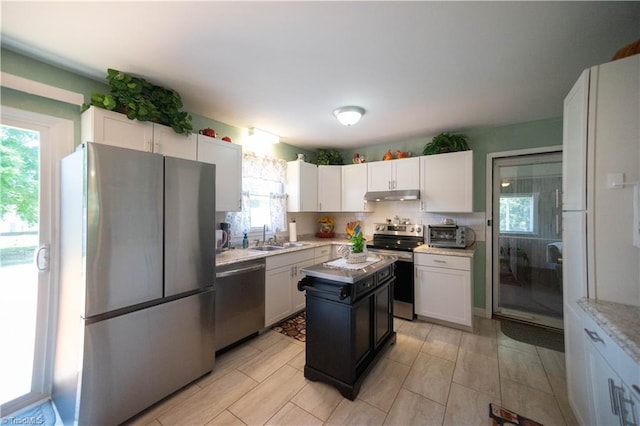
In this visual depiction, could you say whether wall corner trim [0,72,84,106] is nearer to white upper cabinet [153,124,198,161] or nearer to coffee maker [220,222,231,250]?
white upper cabinet [153,124,198,161]

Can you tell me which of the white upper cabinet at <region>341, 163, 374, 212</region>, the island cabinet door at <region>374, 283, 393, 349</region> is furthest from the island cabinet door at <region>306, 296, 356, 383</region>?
the white upper cabinet at <region>341, 163, 374, 212</region>

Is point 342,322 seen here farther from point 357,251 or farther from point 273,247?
point 273,247

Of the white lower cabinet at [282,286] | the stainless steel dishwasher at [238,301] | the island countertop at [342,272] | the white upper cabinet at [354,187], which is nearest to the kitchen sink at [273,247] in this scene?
the white lower cabinet at [282,286]

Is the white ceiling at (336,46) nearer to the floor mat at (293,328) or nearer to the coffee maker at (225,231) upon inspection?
the coffee maker at (225,231)

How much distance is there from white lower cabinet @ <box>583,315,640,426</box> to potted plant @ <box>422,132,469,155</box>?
7.67 ft

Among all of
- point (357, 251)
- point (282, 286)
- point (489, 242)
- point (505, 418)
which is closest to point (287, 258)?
point (282, 286)

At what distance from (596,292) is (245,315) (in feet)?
8.71

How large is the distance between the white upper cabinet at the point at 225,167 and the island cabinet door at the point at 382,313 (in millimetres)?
1863

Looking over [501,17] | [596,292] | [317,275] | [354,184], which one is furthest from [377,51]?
[354,184]

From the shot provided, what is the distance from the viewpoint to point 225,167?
2727mm

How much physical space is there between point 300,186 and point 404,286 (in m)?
2.07

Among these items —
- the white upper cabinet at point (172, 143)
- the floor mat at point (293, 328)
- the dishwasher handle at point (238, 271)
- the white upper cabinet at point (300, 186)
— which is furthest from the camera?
the white upper cabinet at point (300, 186)

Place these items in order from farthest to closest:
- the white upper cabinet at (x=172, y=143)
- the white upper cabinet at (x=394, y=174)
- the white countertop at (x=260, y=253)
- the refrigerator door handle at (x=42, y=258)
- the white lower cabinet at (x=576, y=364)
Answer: the white upper cabinet at (x=394, y=174), the white countertop at (x=260, y=253), the white upper cabinet at (x=172, y=143), the refrigerator door handle at (x=42, y=258), the white lower cabinet at (x=576, y=364)

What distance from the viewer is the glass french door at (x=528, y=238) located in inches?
114
